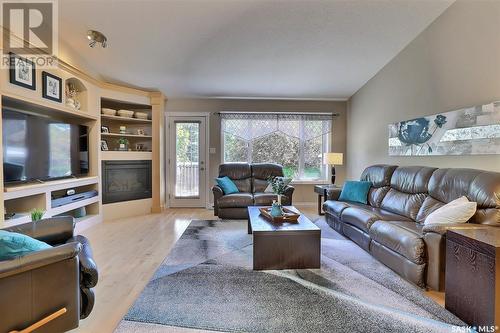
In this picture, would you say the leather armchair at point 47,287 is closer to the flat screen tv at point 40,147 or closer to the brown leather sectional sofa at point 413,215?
the flat screen tv at point 40,147

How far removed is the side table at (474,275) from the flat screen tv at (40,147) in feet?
13.2

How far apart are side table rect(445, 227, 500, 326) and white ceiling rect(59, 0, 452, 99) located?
8.44 ft

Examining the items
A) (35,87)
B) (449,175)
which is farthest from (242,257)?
(35,87)

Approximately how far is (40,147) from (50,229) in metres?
1.77

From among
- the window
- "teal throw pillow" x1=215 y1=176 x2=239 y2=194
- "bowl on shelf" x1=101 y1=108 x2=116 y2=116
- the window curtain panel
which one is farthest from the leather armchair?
the window curtain panel

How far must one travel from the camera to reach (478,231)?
6.06 ft

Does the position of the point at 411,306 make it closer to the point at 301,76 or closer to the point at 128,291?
the point at 128,291

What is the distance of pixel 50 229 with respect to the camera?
1961 millimetres

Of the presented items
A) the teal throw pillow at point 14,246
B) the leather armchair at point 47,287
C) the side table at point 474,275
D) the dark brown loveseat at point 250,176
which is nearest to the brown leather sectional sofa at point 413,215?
the side table at point 474,275

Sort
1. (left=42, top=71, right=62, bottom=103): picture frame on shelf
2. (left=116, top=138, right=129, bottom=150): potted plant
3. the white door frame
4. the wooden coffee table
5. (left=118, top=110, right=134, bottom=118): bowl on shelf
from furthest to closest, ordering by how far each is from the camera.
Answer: the white door frame
(left=116, top=138, right=129, bottom=150): potted plant
(left=118, top=110, right=134, bottom=118): bowl on shelf
(left=42, top=71, right=62, bottom=103): picture frame on shelf
the wooden coffee table

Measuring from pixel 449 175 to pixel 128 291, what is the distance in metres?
3.23

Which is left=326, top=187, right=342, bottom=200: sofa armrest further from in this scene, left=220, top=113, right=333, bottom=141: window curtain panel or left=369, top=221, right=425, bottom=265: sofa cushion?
left=220, top=113, right=333, bottom=141: window curtain panel

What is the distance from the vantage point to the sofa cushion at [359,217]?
2.87 m

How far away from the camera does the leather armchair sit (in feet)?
4.21
